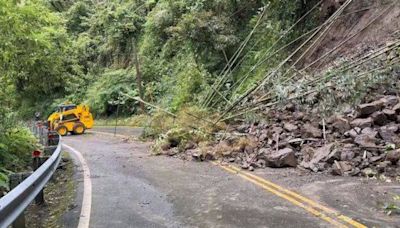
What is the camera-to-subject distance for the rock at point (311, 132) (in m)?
11.3

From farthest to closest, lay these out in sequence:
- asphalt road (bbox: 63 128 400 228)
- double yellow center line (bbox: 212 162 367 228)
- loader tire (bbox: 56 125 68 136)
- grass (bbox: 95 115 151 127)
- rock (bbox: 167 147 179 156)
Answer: grass (bbox: 95 115 151 127), loader tire (bbox: 56 125 68 136), rock (bbox: 167 147 179 156), asphalt road (bbox: 63 128 400 228), double yellow center line (bbox: 212 162 367 228)

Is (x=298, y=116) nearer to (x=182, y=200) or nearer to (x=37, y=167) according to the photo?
(x=182, y=200)

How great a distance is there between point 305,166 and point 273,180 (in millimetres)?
1234

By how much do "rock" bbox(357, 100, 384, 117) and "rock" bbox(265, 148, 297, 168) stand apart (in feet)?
6.59

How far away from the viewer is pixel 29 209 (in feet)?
24.6

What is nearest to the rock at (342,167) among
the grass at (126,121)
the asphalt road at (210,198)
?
the asphalt road at (210,198)

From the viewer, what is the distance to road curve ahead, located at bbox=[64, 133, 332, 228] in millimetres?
6375

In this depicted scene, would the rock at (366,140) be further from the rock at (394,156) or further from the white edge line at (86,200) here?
the white edge line at (86,200)

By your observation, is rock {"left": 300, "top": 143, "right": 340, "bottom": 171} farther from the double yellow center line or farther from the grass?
the grass

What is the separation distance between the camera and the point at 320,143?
10992mm

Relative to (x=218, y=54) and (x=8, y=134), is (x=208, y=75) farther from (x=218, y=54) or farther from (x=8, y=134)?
(x=8, y=134)

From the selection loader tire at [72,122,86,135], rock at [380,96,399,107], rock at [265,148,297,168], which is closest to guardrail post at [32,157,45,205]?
rock at [265,148,297,168]

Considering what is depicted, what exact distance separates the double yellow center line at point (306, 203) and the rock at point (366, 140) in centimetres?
239

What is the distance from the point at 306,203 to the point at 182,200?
2015 mm
